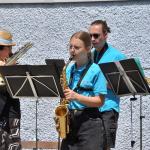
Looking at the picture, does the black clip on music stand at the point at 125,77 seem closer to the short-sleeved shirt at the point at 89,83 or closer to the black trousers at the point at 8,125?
the short-sleeved shirt at the point at 89,83

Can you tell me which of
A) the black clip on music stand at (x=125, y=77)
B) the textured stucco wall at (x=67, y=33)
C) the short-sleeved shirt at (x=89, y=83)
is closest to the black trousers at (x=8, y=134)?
the short-sleeved shirt at (x=89, y=83)

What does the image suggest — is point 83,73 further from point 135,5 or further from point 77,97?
point 135,5

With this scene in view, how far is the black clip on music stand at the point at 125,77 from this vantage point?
211 inches

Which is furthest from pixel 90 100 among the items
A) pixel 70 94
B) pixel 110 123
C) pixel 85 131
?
pixel 110 123

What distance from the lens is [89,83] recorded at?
198 inches

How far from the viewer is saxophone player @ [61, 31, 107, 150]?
5.02 metres

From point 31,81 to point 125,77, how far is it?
89 centimetres

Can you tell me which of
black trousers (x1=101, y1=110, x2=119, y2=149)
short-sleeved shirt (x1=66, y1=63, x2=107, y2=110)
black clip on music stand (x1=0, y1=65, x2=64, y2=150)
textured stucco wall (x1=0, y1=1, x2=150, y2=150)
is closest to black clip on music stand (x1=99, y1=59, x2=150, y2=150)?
short-sleeved shirt (x1=66, y1=63, x2=107, y2=110)

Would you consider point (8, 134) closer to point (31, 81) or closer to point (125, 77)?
point (31, 81)

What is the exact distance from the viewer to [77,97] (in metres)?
4.90

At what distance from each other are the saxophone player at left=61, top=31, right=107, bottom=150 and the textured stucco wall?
94.8 inches

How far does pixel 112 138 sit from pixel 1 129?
1124 mm

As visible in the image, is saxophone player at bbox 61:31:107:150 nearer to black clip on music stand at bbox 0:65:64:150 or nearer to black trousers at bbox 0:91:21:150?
black clip on music stand at bbox 0:65:64:150

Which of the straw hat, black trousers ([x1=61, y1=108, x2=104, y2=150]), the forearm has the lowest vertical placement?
black trousers ([x1=61, y1=108, x2=104, y2=150])
